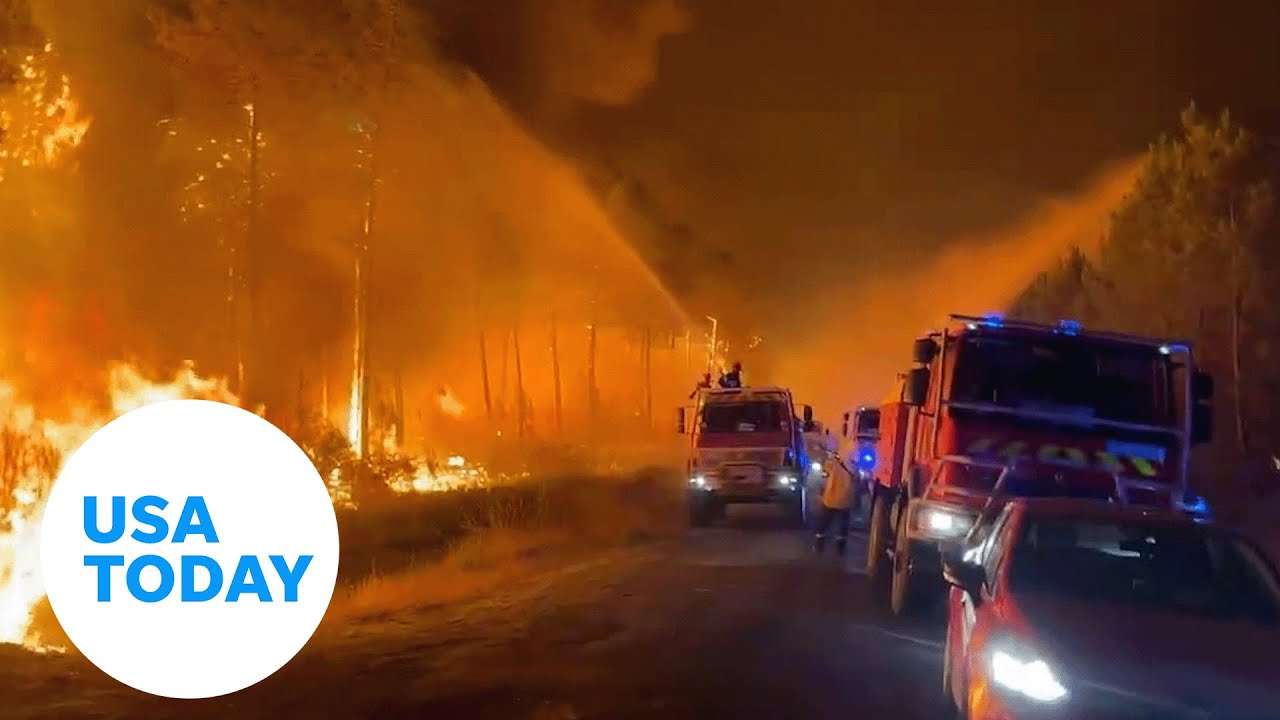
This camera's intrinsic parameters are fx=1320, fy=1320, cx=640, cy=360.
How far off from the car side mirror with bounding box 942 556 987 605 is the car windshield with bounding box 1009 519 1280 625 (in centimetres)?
16

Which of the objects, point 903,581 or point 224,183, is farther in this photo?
point 224,183

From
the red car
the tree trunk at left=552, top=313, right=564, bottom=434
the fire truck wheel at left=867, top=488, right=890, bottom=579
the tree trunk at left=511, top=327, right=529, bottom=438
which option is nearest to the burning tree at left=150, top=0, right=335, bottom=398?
the tree trunk at left=511, top=327, right=529, bottom=438

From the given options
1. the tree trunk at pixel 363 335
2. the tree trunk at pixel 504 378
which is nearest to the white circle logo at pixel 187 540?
the tree trunk at pixel 363 335

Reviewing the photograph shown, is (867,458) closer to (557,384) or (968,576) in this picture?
(968,576)

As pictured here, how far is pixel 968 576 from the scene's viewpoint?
6.90 meters

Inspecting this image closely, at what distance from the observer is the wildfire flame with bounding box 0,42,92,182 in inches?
1163

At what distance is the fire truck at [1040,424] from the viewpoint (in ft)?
37.4

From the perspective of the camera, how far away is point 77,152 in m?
37.8

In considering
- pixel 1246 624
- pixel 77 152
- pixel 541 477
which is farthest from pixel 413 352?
pixel 1246 624

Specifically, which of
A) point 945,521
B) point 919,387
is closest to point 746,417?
point 919,387

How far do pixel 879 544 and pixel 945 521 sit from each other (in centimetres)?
346

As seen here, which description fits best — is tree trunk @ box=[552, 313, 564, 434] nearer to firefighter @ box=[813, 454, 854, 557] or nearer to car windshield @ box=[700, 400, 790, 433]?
car windshield @ box=[700, 400, 790, 433]

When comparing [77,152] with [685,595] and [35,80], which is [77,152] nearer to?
[35,80]

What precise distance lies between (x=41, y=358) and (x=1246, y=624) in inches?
1257
